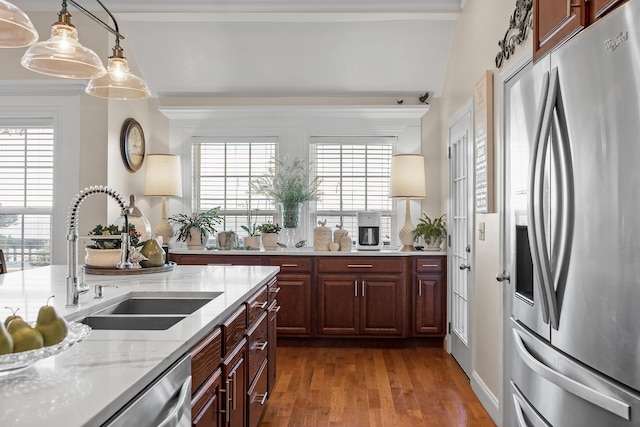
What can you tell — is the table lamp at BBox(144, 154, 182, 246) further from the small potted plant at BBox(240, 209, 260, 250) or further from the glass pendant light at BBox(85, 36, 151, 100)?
the glass pendant light at BBox(85, 36, 151, 100)

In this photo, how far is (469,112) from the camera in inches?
138

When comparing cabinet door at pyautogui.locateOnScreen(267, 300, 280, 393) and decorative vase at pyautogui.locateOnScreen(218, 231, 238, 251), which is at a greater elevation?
decorative vase at pyautogui.locateOnScreen(218, 231, 238, 251)

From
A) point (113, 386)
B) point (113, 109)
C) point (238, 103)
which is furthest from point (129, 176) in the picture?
point (113, 386)

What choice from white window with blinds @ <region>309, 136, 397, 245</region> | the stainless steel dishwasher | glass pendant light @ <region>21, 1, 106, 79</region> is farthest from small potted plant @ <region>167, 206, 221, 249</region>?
the stainless steel dishwasher

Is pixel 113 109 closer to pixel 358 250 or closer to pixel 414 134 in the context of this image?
pixel 358 250

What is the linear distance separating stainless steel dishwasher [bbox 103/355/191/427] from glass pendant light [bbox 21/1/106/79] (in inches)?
51.5

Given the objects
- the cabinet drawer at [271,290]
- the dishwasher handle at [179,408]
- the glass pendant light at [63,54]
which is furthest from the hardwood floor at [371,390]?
the glass pendant light at [63,54]

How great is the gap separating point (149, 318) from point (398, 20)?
11.2 ft

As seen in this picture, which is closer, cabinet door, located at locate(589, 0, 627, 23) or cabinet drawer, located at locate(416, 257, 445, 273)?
cabinet door, located at locate(589, 0, 627, 23)

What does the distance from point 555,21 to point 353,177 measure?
11.3 ft

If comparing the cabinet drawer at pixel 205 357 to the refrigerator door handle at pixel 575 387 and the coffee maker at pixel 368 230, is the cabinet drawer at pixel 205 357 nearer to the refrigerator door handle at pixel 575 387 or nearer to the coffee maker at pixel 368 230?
the refrigerator door handle at pixel 575 387

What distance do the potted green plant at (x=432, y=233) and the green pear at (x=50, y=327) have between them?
3646mm

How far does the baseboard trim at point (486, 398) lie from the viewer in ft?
9.05

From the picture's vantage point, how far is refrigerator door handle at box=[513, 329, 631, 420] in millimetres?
1099
